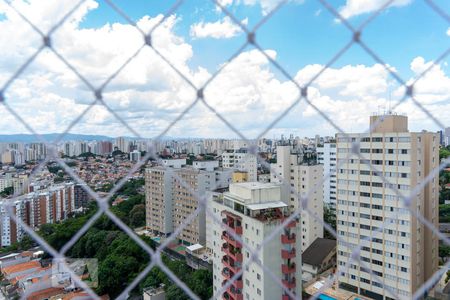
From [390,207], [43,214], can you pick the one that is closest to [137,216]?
[43,214]

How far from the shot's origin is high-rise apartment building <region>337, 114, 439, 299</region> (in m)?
4.74

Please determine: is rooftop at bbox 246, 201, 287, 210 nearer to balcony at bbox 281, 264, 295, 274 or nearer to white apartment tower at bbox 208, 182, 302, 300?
white apartment tower at bbox 208, 182, 302, 300

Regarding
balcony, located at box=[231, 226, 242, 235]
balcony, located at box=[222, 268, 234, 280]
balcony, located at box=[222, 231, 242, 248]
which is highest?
balcony, located at box=[231, 226, 242, 235]

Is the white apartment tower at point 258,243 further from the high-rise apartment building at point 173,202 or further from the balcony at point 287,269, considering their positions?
the high-rise apartment building at point 173,202

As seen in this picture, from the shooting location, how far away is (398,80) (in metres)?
0.60

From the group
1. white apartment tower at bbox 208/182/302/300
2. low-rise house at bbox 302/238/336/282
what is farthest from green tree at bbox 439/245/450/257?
white apartment tower at bbox 208/182/302/300

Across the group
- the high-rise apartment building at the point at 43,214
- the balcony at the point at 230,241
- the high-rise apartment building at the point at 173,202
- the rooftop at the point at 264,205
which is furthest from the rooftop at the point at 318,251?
the high-rise apartment building at the point at 43,214

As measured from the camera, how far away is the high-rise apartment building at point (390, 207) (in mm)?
4742

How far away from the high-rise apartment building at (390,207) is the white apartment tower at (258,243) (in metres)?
1.45

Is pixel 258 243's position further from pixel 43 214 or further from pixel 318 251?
pixel 43 214

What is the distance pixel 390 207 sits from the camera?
494 centimetres

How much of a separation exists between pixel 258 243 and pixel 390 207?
2.50 m

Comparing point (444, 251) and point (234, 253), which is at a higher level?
point (234, 253)

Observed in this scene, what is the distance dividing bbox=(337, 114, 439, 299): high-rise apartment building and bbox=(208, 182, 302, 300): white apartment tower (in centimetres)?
145
